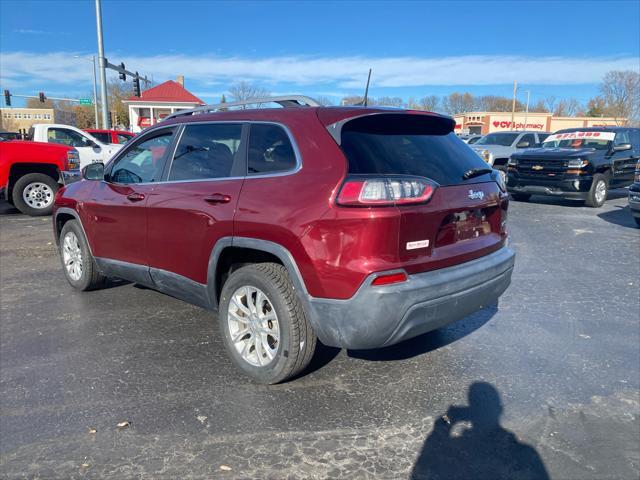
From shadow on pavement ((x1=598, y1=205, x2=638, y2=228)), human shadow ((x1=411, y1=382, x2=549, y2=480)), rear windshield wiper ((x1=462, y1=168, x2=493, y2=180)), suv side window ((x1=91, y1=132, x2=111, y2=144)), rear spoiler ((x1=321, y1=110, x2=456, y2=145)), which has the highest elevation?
suv side window ((x1=91, y1=132, x2=111, y2=144))

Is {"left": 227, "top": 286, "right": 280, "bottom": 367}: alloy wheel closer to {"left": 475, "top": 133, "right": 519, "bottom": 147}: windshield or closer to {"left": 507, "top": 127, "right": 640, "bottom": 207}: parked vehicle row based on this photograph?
{"left": 507, "top": 127, "right": 640, "bottom": 207}: parked vehicle row

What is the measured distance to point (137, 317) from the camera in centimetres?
478

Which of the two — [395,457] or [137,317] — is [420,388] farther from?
[137,317]

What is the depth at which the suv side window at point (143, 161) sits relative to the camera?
4250 millimetres

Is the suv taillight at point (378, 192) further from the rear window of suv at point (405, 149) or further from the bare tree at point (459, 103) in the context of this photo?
the bare tree at point (459, 103)

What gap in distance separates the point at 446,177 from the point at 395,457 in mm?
1723

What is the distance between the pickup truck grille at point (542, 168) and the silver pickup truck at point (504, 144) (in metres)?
3.00

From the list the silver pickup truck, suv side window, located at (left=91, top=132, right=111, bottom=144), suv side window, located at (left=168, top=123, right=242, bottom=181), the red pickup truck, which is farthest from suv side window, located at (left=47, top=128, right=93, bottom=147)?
the silver pickup truck

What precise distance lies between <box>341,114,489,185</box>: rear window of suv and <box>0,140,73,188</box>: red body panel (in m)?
9.59

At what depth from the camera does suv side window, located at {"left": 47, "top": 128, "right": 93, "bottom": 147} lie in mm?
12720

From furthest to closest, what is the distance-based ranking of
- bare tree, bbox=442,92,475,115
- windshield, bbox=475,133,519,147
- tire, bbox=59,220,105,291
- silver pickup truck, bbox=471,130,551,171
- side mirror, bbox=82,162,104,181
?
bare tree, bbox=442,92,475,115 < windshield, bbox=475,133,519,147 < silver pickup truck, bbox=471,130,551,171 < tire, bbox=59,220,105,291 < side mirror, bbox=82,162,104,181

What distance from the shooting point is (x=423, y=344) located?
164 inches

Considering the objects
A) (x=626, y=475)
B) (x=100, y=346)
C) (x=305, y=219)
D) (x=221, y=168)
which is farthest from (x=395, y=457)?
(x=100, y=346)

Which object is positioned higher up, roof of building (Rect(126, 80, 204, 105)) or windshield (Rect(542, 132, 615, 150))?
roof of building (Rect(126, 80, 204, 105))
